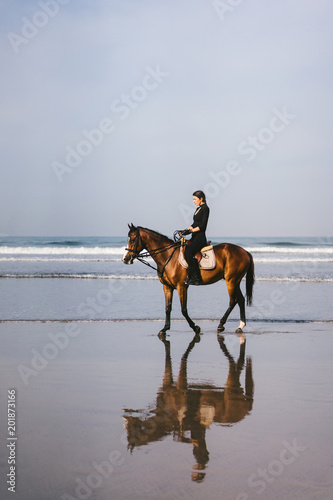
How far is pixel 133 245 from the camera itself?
33.9ft

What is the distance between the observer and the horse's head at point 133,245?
10219 millimetres

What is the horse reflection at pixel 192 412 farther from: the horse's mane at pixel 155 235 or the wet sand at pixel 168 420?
the horse's mane at pixel 155 235

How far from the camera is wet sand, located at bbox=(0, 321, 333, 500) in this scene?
11.3ft

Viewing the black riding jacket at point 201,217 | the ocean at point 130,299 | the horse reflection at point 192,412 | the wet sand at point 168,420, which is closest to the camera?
the wet sand at point 168,420

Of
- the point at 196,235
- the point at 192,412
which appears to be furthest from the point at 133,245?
the point at 192,412

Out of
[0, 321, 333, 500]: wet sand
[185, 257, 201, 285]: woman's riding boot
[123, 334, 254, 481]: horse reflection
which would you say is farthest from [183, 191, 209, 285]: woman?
[123, 334, 254, 481]: horse reflection

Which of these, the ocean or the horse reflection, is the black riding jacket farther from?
the horse reflection

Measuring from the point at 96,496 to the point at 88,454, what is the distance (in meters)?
0.59

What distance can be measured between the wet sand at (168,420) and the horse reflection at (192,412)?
0.01m

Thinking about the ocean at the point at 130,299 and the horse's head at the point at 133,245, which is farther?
the ocean at the point at 130,299

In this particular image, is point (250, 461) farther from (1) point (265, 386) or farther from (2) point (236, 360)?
(2) point (236, 360)

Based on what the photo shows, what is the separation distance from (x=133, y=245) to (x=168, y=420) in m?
5.89

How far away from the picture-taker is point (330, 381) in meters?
6.13

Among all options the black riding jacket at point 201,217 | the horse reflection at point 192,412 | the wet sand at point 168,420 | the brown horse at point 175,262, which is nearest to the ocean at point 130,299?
the brown horse at point 175,262
